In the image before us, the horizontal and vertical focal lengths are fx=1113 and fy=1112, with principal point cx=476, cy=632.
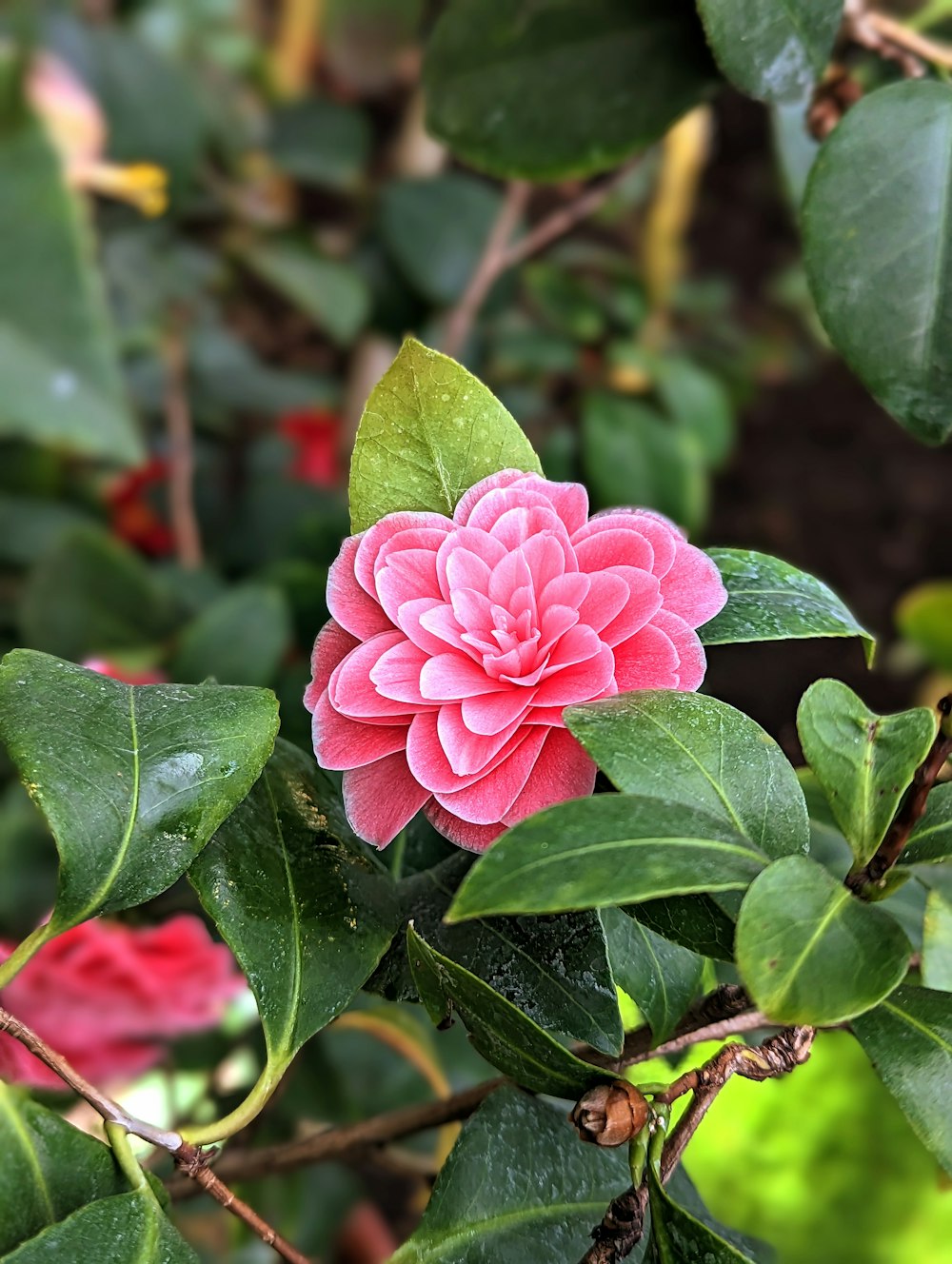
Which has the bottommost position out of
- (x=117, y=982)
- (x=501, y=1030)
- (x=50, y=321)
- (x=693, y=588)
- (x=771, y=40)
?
(x=117, y=982)

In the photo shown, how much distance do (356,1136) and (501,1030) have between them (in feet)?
→ 0.56

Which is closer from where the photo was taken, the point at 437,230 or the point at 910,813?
the point at 910,813

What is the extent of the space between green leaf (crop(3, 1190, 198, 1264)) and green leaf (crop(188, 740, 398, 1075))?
0.16 feet

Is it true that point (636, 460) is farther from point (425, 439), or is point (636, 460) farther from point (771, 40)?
point (425, 439)

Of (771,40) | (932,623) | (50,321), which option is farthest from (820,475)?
(771,40)

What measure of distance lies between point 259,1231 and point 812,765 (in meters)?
0.21

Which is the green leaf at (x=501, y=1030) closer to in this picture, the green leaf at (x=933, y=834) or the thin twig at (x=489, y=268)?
the green leaf at (x=933, y=834)

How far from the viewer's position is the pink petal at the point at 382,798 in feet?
1.08

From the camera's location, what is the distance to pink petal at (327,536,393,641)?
0.34 metres

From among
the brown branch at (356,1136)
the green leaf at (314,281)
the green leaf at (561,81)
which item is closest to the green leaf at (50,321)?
the green leaf at (314,281)

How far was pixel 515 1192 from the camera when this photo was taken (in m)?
0.33

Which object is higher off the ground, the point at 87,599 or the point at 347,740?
the point at 347,740

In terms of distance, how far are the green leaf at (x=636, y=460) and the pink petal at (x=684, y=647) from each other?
0.80 meters

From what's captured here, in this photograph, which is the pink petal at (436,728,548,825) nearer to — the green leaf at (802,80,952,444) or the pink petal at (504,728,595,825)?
the pink petal at (504,728,595,825)
